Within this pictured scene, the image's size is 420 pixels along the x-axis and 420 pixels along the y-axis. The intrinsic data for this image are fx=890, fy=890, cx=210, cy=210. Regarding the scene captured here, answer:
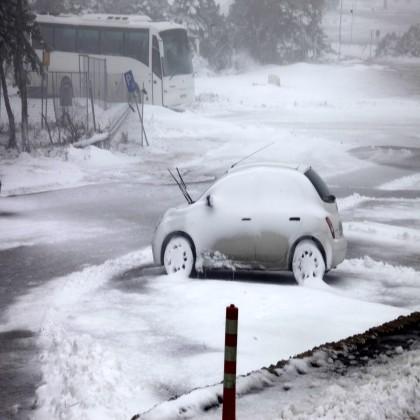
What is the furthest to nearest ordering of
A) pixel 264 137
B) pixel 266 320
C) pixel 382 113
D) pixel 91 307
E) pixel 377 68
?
pixel 377 68
pixel 382 113
pixel 264 137
pixel 91 307
pixel 266 320

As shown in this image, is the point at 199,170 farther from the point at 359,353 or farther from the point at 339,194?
the point at 359,353

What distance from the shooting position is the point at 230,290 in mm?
11555

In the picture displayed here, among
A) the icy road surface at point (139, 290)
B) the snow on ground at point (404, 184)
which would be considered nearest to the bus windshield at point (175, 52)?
the icy road surface at point (139, 290)

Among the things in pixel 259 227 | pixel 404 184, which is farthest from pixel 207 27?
pixel 259 227

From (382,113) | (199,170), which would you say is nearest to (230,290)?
(199,170)

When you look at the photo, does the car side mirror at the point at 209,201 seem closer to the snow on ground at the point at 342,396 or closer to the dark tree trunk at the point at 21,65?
the snow on ground at the point at 342,396

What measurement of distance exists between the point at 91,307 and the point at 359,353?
4050 mm

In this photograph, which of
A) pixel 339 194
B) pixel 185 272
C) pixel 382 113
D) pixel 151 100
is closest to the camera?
pixel 185 272

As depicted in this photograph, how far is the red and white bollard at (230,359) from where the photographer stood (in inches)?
223

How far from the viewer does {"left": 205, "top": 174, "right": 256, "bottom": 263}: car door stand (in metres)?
12.4

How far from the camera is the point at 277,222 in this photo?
12.3 m

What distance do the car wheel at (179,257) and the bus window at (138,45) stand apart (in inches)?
1135

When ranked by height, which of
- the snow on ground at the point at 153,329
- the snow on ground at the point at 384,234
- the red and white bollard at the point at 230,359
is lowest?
the snow on ground at the point at 384,234

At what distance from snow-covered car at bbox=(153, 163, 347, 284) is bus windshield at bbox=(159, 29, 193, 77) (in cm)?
2871
